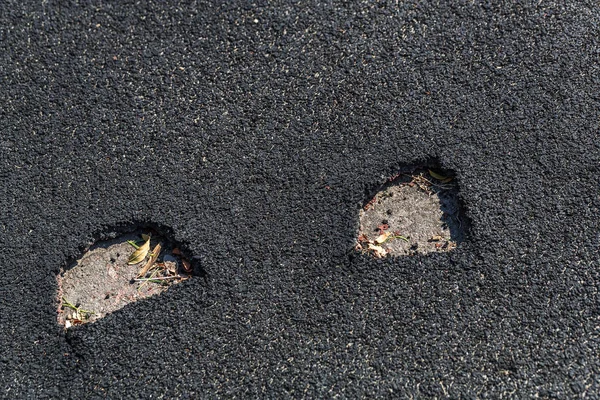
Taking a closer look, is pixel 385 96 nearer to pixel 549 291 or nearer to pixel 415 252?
pixel 415 252

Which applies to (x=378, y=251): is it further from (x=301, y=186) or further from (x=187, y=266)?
(x=187, y=266)

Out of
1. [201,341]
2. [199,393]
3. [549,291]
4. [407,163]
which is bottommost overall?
[199,393]

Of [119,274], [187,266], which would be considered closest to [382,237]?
[187,266]

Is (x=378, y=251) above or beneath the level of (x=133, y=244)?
above

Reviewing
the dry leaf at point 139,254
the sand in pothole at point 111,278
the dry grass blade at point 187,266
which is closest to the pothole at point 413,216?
the dry grass blade at point 187,266

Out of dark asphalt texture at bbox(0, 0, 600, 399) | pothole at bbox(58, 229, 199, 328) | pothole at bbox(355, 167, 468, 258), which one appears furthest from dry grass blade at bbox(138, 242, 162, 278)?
pothole at bbox(355, 167, 468, 258)

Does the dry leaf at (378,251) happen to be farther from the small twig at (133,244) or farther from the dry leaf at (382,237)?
the small twig at (133,244)

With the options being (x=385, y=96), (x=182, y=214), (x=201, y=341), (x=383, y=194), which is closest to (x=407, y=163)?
(x=383, y=194)

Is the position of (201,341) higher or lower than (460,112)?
lower
